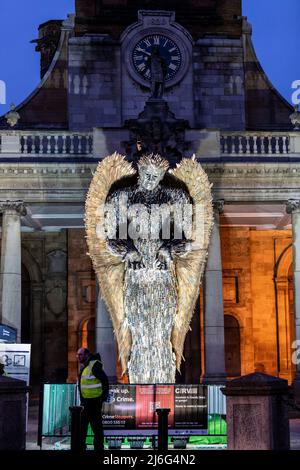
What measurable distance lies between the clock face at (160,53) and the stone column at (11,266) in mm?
6144

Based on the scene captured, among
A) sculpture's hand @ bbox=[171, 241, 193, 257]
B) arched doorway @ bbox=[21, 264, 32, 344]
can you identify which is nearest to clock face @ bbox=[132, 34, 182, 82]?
arched doorway @ bbox=[21, 264, 32, 344]

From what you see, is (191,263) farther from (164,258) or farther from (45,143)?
(45,143)

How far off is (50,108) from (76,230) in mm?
4236

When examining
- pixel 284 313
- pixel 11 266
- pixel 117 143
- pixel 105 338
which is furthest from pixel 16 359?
pixel 284 313

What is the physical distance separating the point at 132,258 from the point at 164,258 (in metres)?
0.66

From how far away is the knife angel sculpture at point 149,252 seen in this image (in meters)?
20.8

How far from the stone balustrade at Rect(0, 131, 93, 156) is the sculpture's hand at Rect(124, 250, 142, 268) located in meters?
8.06

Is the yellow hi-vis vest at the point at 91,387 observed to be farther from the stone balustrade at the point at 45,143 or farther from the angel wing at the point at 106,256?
the stone balustrade at the point at 45,143

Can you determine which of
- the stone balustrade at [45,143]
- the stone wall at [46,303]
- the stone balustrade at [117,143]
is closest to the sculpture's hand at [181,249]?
the stone balustrade at [117,143]

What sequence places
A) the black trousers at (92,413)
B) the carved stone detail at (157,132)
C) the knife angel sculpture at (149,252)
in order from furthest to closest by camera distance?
1. the carved stone detail at (157,132)
2. the knife angel sculpture at (149,252)
3. the black trousers at (92,413)

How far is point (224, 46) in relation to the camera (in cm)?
3178

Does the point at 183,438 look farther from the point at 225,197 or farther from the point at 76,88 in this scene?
the point at 76,88
